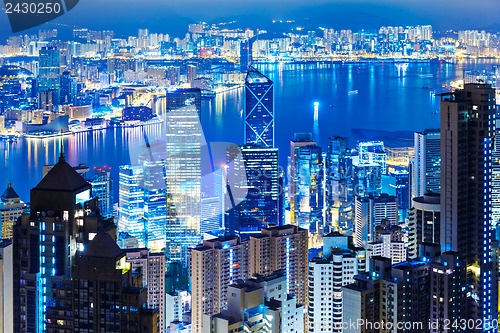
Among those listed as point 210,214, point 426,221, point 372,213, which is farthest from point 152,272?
point 372,213

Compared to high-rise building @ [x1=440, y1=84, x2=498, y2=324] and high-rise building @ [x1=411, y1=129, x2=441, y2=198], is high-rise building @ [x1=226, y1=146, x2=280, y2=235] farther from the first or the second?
high-rise building @ [x1=440, y1=84, x2=498, y2=324]

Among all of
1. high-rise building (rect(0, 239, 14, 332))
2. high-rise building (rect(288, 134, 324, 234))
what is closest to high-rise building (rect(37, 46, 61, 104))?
high-rise building (rect(288, 134, 324, 234))

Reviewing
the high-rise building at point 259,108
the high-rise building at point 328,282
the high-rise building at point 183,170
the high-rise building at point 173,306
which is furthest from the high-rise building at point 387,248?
the high-rise building at point 259,108

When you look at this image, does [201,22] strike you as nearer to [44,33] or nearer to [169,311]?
[44,33]

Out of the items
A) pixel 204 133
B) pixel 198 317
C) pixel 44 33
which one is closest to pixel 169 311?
pixel 198 317

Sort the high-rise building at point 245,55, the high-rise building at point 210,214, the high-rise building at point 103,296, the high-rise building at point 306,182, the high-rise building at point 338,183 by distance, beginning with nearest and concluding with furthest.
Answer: the high-rise building at point 103,296 → the high-rise building at point 210,214 → the high-rise building at point 338,183 → the high-rise building at point 306,182 → the high-rise building at point 245,55

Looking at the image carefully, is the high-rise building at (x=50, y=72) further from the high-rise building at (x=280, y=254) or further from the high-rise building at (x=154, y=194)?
the high-rise building at (x=280, y=254)

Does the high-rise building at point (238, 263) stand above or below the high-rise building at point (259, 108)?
below

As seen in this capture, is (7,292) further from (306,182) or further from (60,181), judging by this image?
(306,182)
